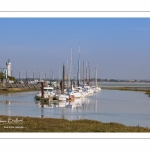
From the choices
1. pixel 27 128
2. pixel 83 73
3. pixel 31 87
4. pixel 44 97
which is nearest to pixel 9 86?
pixel 31 87

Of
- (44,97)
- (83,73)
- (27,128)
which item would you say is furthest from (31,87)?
(27,128)
